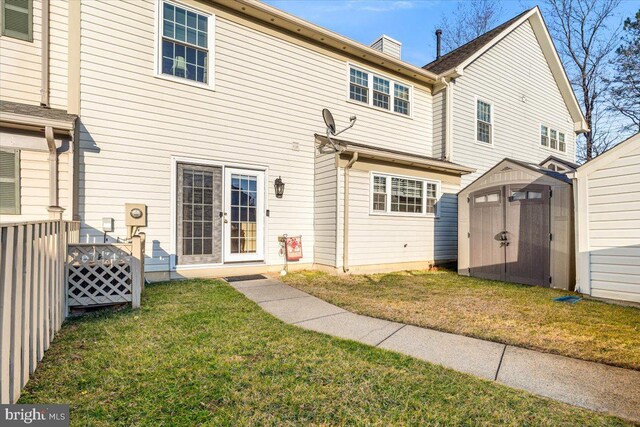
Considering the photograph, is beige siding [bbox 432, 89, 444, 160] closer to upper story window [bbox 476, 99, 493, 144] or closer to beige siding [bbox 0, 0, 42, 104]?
A: upper story window [bbox 476, 99, 493, 144]

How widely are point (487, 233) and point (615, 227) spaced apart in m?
2.45

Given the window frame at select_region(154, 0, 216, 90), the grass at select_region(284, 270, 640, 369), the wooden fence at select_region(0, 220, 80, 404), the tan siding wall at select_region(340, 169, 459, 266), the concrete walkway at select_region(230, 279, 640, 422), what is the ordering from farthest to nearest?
1. the tan siding wall at select_region(340, 169, 459, 266)
2. the window frame at select_region(154, 0, 216, 90)
3. the grass at select_region(284, 270, 640, 369)
4. the concrete walkway at select_region(230, 279, 640, 422)
5. the wooden fence at select_region(0, 220, 80, 404)

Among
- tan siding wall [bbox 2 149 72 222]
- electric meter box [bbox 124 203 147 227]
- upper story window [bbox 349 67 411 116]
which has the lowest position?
electric meter box [bbox 124 203 147 227]

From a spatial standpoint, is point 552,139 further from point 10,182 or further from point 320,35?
point 10,182

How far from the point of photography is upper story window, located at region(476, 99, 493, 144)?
1112cm

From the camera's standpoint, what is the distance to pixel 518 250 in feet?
23.6

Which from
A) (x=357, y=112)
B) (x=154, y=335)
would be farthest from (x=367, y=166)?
(x=154, y=335)

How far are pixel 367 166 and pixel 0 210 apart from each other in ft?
22.7

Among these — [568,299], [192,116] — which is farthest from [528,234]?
[192,116]

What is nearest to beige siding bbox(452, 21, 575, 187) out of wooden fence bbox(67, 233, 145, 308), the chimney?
the chimney

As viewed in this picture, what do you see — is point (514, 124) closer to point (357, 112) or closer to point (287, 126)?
point (357, 112)

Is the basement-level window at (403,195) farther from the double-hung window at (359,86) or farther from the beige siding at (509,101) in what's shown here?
the double-hung window at (359,86)

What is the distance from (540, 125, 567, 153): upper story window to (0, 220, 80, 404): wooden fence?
1586cm

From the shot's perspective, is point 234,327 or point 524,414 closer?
point 524,414
